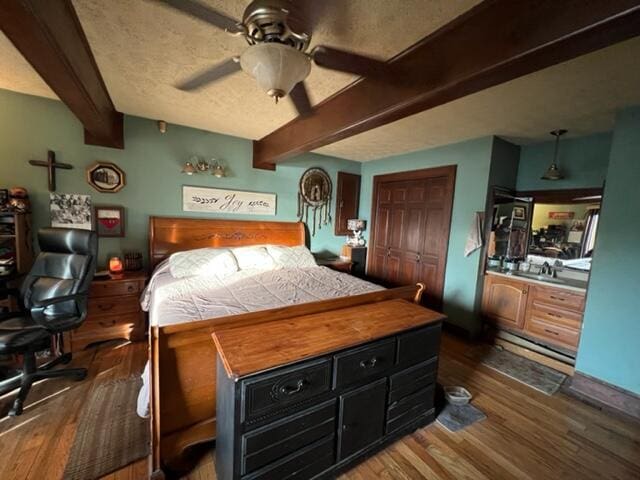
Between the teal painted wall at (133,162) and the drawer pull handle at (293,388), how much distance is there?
2763 mm

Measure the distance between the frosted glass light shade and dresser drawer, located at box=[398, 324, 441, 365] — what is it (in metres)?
1.54

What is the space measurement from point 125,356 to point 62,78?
232 cm

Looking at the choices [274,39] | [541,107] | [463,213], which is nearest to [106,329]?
[274,39]

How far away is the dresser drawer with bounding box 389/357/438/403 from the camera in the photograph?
165cm

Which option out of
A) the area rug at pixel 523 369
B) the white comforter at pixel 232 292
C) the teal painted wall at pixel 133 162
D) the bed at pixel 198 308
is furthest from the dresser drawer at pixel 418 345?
the teal painted wall at pixel 133 162

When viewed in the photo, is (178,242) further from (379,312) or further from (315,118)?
(379,312)

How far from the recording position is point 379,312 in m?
1.84

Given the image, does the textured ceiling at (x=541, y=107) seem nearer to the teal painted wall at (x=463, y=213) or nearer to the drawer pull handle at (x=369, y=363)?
the teal painted wall at (x=463, y=213)

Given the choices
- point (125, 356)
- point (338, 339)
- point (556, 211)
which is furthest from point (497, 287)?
point (125, 356)

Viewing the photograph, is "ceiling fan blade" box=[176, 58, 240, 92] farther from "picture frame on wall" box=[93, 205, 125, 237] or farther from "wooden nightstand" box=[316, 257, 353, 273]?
"wooden nightstand" box=[316, 257, 353, 273]

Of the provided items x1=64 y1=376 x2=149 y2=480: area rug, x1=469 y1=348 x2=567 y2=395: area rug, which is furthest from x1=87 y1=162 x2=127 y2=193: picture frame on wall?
x1=469 y1=348 x2=567 y2=395: area rug

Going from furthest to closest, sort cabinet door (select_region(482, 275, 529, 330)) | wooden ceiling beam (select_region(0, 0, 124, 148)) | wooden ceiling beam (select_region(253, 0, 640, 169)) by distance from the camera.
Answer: cabinet door (select_region(482, 275, 529, 330)) < wooden ceiling beam (select_region(0, 0, 124, 148)) < wooden ceiling beam (select_region(253, 0, 640, 169))

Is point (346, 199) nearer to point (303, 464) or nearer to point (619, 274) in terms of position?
point (619, 274)

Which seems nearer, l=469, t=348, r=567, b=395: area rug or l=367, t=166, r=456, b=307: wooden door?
l=469, t=348, r=567, b=395: area rug
